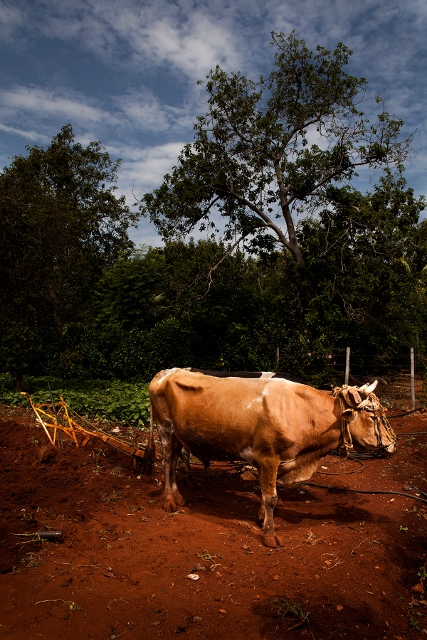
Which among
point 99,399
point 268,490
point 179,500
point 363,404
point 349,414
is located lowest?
point 99,399

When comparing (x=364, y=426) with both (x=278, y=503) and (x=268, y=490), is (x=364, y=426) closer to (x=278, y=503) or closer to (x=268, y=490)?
(x=268, y=490)

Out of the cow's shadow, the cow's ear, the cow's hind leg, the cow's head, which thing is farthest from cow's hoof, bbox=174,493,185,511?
the cow's ear

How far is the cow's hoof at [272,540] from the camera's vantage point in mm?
4909

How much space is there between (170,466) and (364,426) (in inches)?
108

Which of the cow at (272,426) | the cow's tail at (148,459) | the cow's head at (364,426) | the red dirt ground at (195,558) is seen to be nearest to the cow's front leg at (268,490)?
the cow at (272,426)

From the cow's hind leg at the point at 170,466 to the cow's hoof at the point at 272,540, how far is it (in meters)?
1.41

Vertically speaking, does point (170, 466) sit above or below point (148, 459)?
above

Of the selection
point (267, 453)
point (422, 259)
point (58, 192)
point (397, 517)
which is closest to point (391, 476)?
point (397, 517)

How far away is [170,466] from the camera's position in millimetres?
6234

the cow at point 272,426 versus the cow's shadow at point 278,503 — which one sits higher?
the cow at point 272,426

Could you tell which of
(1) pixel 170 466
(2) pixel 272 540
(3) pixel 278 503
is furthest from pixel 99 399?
(2) pixel 272 540

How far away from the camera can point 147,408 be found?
11.5 meters

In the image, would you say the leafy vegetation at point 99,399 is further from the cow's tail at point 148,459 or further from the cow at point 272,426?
the cow at point 272,426

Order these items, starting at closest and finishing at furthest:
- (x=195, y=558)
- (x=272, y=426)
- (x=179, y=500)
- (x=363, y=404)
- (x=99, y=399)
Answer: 1. (x=195, y=558)
2. (x=272, y=426)
3. (x=363, y=404)
4. (x=179, y=500)
5. (x=99, y=399)
